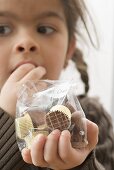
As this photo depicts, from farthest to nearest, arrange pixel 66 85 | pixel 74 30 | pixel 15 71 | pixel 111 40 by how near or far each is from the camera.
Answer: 1. pixel 111 40
2. pixel 74 30
3. pixel 15 71
4. pixel 66 85

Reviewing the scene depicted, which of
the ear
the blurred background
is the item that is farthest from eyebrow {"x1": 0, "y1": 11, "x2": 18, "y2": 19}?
the blurred background

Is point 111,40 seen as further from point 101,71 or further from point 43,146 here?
point 43,146

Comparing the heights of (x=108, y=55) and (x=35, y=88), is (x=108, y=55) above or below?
below

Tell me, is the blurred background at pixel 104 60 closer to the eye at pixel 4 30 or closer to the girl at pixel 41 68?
the girl at pixel 41 68

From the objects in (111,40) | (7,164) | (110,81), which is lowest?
(110,81)

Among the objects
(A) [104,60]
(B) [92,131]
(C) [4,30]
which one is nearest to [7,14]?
(C) [4,30]

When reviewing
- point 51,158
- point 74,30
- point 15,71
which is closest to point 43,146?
point 51,158

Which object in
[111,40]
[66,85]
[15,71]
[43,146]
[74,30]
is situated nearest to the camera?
[43,146]

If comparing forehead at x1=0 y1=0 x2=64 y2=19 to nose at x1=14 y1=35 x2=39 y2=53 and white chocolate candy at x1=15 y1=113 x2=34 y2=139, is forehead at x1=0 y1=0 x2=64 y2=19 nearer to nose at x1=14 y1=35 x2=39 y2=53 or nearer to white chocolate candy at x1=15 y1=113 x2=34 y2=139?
nose at x1=14 y1=35 x2=39 y2=53
